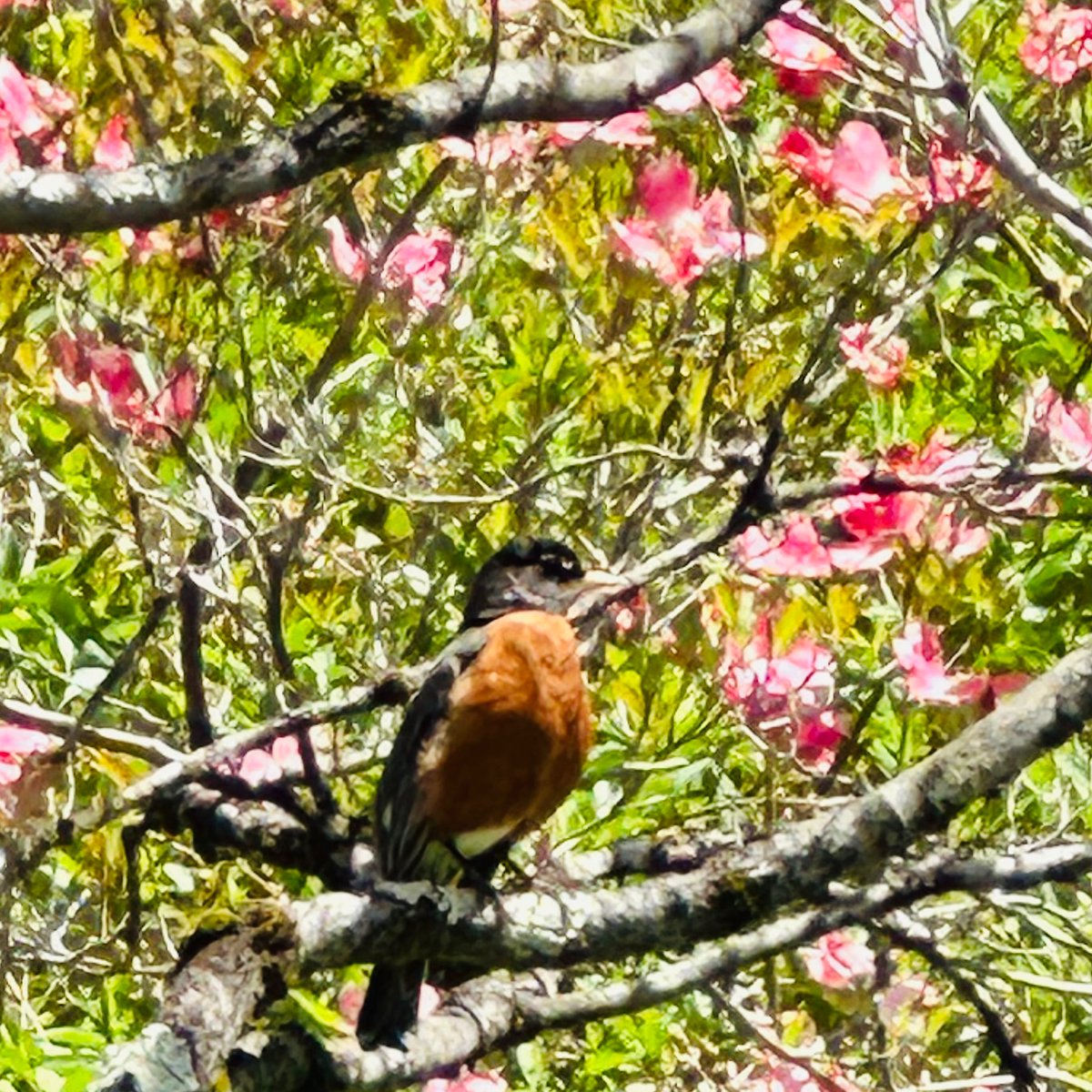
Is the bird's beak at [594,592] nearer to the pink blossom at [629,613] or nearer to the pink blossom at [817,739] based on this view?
the pink blossom at [629,613]

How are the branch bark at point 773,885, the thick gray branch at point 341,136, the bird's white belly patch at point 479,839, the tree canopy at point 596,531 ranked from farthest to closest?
the bird's white belly patch at point 479,839 → the tree canopy at point 596,531 → the branch bark at point 773,885 → the thick gray branch at point 341,136

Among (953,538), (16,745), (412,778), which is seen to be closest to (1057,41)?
(953,538)

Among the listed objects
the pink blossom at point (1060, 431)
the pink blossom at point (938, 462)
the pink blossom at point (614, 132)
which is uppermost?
the pink blossom at point (614, 132)

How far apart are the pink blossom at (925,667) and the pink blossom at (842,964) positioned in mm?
420

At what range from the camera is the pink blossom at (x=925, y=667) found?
3428 mm

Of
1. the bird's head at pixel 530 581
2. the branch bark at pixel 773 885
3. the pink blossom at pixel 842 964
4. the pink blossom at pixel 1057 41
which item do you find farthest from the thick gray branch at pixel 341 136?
the pink blossom at pixel 842 964

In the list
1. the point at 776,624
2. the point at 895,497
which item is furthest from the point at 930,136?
the point at 776,624

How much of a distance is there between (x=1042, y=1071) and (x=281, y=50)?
202cm

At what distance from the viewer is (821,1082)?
3.43m

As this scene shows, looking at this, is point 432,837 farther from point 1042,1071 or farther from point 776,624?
point 1042,1071

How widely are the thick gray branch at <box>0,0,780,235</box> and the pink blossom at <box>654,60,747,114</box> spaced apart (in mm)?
1086

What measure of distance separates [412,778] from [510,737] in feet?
0.77

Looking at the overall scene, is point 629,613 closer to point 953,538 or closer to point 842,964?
point 953,538

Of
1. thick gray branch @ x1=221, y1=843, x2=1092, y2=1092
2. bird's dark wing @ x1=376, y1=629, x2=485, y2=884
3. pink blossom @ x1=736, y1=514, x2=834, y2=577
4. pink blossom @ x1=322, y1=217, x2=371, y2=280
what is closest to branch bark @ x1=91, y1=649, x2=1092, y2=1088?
thick gray branch @ x1=221, y1=843, x2=1092, y2=1092
